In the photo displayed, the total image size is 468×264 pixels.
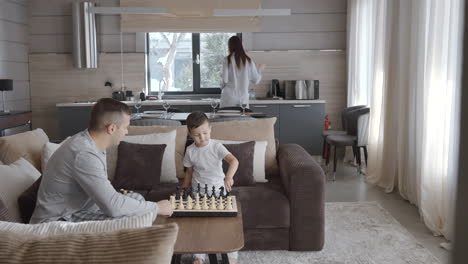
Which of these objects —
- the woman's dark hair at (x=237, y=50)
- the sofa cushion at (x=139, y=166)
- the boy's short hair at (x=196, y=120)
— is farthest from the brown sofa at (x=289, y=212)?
the woman's dark hair at (x=237, y=50)

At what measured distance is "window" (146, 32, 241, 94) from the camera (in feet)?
25.2

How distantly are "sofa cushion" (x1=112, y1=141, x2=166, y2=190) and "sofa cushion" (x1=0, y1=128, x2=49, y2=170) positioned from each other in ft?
1.84

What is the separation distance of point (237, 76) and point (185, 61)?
1.60 meters

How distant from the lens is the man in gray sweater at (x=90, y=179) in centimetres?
222

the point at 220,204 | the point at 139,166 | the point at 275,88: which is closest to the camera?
the point at 220,204

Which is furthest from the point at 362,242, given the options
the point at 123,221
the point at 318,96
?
the point at 318,96

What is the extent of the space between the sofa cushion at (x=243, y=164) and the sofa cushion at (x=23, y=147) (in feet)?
4.35

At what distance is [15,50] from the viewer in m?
6.99

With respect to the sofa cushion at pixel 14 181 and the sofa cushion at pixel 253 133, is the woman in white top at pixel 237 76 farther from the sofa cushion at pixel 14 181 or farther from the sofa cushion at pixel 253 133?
the sofa cushion at pixel 14 181

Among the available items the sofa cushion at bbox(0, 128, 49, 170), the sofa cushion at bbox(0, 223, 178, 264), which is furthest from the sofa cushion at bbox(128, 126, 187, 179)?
the sofa cushion at bbox(0, 223, 178, 264)

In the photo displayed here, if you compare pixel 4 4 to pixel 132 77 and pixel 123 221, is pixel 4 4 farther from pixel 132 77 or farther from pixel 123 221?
pixel 123 221

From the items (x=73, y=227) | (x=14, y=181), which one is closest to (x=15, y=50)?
(x=14, y=181)

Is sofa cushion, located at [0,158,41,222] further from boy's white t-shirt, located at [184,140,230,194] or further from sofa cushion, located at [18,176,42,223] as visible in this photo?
boy's white t-shirt, located at [184,140,230,194]

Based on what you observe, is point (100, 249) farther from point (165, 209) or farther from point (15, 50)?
point (15, 50)
